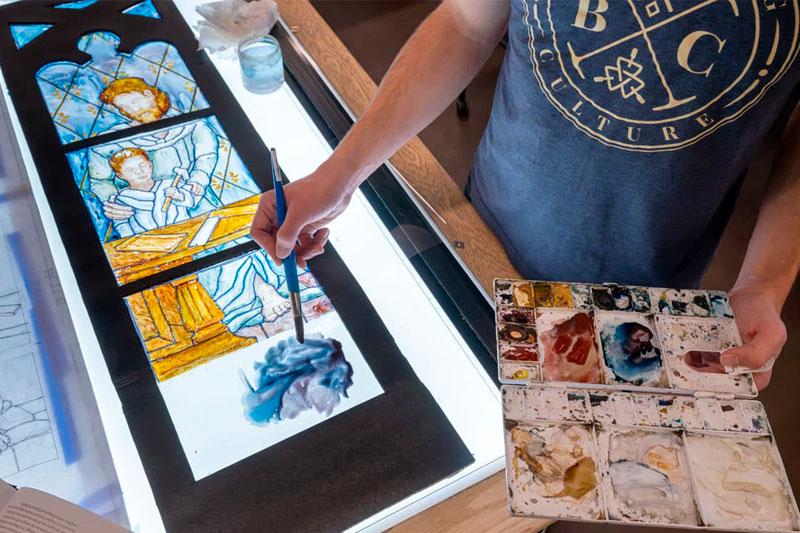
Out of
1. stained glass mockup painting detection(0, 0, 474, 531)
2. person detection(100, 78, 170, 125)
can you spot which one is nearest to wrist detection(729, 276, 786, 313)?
stained glass mockup painting detection(0, 0, 474, 531)

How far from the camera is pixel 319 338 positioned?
1053mm

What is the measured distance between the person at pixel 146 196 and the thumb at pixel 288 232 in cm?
29

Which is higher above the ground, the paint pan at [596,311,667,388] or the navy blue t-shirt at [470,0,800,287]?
the navy blue t-shirt at [470,0,800,287]

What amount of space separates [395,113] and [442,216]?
0.22 m

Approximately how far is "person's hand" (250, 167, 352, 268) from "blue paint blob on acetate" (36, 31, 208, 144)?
1.55 feet

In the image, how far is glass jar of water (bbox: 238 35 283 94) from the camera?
1372 millimetres

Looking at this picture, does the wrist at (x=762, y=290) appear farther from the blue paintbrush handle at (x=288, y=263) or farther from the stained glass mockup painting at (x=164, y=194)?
the stained glass mockup painting at (x=164, y=194)

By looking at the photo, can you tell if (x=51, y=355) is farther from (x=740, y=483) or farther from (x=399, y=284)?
(x=740, y=483)

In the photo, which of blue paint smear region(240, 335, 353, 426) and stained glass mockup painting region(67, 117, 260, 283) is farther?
stained glass mockup painting region(67, 117, 260, 283)

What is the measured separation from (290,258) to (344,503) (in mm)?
418

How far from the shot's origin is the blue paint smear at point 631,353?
31.9 inches

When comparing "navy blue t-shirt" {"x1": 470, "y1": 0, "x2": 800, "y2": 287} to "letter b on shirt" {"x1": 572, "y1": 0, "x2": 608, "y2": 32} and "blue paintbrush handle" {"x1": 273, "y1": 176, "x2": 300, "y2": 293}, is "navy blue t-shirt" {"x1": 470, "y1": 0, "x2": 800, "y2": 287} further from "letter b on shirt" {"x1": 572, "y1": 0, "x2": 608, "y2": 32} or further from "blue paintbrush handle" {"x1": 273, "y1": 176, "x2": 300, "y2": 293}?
"blue paintbrush handle" {"x1": 273, "y1": 176, "x2": 300, "y2": 293}

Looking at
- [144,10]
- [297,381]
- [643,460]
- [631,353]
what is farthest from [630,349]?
[144,10]

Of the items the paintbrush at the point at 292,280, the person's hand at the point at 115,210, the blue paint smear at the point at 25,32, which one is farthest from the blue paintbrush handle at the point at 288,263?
the blue paint smear at the point at 25,32
